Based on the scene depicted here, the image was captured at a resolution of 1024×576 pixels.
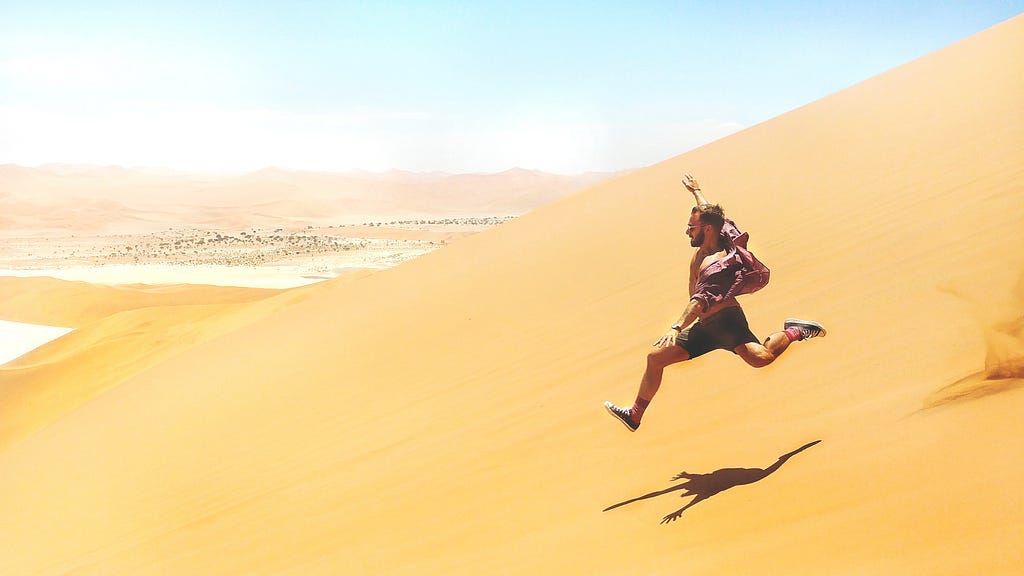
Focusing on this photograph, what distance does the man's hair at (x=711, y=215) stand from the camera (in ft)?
10.8

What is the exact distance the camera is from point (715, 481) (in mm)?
3402

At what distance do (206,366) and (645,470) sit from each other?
7895 millimetres

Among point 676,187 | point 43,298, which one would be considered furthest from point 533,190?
point 676,187

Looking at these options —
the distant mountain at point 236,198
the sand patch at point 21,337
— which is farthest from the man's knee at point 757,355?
the distant mountain at point 236,198

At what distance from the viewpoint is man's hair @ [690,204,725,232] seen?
3.29 metres

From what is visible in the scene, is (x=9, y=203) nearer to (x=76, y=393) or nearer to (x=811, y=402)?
(x=76, y=393)

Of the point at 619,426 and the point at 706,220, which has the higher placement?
the point at 706,220

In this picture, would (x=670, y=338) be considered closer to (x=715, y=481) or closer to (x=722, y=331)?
(x=722, y=331)

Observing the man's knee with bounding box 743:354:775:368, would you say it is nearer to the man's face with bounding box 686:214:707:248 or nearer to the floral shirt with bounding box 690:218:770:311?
the floral shirt with bounding box 690:218:770:311

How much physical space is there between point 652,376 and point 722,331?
0.39 metres

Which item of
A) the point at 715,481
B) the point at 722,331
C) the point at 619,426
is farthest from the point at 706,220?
the point at 619,426

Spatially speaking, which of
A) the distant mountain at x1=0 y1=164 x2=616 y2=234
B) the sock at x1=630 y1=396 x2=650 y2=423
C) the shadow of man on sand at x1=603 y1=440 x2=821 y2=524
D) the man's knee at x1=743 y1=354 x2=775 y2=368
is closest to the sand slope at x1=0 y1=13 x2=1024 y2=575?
the shadow of man on sand at x1=603 y1=440 x2=821 y2=524

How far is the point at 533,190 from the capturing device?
560ft

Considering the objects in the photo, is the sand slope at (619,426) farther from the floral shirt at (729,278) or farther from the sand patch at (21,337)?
the sand patch at (21,337)
